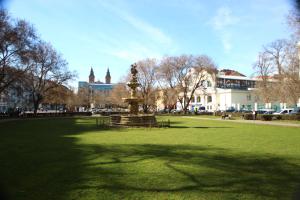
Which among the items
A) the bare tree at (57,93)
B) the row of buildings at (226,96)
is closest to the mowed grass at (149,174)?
the bare tree at (57,93)

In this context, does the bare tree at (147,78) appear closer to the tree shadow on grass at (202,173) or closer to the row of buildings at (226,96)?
the row of buildings at (226,96)

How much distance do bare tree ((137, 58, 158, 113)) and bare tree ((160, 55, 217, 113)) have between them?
231cm

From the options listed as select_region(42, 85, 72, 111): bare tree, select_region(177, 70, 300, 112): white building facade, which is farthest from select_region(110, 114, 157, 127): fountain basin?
select_region(177, 70, 300, 112): white building facade

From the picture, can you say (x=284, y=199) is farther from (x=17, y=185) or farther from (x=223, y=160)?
(x=17, y=185)

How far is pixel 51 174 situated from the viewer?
8.54 meters

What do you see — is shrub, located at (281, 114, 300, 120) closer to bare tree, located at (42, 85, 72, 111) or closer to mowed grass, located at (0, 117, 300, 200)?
mowed grass, located at (0, 117, 300, 200)

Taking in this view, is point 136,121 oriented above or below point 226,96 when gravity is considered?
below

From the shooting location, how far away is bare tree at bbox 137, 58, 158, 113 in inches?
2968

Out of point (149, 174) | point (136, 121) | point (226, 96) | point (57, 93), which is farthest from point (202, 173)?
point (226, 96)

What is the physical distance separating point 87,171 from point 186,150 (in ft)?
17.9

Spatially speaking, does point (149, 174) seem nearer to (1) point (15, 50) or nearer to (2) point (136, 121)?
(2) point (136, 121)

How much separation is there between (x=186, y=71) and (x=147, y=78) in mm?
9049

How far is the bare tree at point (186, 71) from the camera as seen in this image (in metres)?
71.8

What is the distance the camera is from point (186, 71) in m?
74.3
